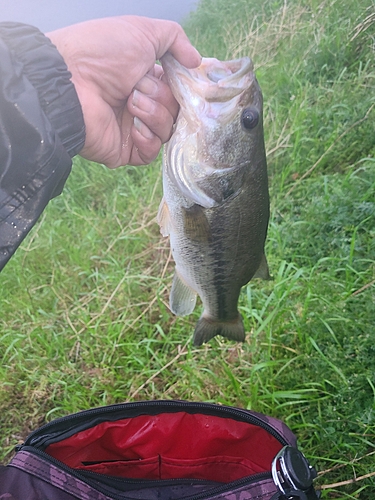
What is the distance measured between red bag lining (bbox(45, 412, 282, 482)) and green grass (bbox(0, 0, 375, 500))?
1.16 ft

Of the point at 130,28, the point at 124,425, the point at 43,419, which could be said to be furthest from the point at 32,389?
the point at 130,28

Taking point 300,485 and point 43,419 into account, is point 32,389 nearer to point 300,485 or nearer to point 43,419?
point 43,419

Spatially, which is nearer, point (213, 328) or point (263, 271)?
point (263, 271)

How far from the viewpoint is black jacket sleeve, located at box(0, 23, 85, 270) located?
4.41 feet

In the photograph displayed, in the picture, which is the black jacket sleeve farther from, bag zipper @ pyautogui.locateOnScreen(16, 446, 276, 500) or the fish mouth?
bag zipper @ pyautogui.locateOnScreen(16, 446, 276, 500)

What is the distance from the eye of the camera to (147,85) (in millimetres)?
1621

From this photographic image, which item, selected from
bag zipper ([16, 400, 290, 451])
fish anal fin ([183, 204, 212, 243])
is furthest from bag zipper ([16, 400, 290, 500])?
fish anal fin ([183, 204, 212, 243])

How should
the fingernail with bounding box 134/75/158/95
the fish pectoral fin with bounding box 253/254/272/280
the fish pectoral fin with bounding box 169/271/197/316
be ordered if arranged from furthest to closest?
the fish pectoral fin with bounding box 169/271/197/316 < the fish pectoral fin with bounding box 253/254/272/280 < the fingernail with bounding box 134/75/158/95

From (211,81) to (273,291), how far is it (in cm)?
157

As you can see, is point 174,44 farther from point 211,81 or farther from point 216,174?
point 216,174

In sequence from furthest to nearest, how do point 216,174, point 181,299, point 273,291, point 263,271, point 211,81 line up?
point 273,291, point 181,299, point 263,271, point 216,174, point 211,81

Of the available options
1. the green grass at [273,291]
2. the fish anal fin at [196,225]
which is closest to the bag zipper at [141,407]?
the green grass at [273,291]

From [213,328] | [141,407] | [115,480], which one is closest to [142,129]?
[213,328]

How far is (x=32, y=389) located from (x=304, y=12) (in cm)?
462
